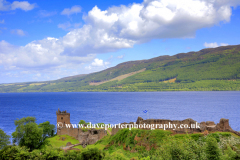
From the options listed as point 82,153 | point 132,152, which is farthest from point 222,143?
point 82,153

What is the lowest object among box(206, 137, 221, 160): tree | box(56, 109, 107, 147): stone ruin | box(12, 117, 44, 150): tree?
box(56, 109, 107, 147): stone ruin

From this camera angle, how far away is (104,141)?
57.9m

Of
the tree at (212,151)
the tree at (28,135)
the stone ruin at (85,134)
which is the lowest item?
the stone ruin at (85,134)

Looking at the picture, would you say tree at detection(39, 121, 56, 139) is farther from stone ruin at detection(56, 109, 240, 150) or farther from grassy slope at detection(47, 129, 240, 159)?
grassy slope at detection(47, 129, 240, 159)

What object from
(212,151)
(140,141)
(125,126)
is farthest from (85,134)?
(212,151)

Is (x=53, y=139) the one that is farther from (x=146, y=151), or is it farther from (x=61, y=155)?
(x=146, y=151)

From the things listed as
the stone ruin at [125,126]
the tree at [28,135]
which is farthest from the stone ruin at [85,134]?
the tree at [28,135]

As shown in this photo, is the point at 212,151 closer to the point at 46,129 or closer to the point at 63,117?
the point at 63,117

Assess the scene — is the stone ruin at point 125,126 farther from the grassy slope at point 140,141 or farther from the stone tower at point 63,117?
the grassy slope at point 140,141

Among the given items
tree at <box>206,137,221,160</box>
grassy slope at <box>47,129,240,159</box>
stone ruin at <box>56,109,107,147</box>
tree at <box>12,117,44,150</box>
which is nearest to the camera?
tree at <box>206,137,221,160</box>

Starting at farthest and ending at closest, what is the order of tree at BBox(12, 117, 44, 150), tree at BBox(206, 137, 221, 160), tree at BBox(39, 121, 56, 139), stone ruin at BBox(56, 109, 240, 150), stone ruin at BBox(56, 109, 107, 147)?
tree at BBox(39, 121, 56, 139) → stone ruin at BBox(56, 109, 107, 147) → tree at BBox(12, 117, 44, 150) → stone ruin at BBox(56, 109, 240, 150) → tree at BBox(206, 137, 221, 160)

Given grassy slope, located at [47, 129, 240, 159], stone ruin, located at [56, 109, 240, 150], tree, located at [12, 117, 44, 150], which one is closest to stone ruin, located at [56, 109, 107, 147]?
stone ruin, located at [56, 109, 240, 150]

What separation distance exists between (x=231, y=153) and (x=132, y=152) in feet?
63.3

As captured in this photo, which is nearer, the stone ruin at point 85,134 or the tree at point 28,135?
the tree at point 28,135
